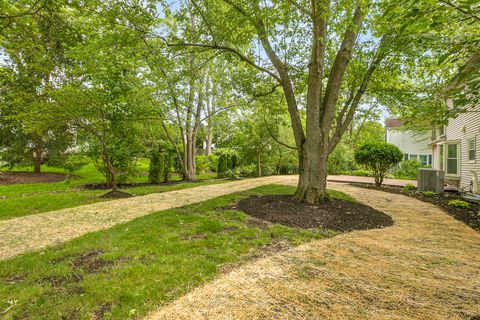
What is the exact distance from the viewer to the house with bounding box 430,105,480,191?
870 cm

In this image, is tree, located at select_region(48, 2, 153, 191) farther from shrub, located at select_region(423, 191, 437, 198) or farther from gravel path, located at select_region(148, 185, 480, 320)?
shrub, located at select_region(423, 191, 437, 198)

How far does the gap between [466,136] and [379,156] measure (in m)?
3.78

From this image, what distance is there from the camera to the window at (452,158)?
35.2ft

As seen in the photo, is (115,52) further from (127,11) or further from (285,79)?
(285,79)

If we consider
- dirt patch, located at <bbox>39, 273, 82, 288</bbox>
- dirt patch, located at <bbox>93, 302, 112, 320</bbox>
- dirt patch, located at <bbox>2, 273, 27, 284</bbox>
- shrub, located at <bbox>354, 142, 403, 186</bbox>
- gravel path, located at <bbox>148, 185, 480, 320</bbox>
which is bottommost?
dirt patch, located at <bbox>2, 273, 27, 284</bbox>

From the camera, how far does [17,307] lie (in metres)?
1.90

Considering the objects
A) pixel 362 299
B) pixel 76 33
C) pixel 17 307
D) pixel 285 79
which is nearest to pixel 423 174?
pixel 285 79

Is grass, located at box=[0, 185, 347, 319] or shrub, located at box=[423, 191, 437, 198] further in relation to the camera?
shrub, located at box=[423, 191, 437, 198]

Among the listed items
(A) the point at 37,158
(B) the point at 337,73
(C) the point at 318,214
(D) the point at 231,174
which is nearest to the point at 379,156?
(B) the point at 337,73

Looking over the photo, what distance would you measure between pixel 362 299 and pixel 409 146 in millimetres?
26526

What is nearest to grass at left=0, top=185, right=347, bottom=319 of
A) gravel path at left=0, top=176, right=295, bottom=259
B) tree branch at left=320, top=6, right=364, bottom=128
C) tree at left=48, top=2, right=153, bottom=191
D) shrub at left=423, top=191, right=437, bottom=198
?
gravel path at left=0, top=176, right=295, bottom=259

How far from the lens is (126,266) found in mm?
Answer: 2555

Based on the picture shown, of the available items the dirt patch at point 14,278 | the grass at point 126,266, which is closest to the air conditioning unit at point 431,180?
the grass at point 126,266

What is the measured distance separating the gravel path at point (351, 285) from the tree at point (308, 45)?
2.33 meters
